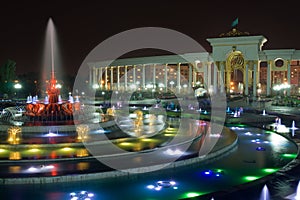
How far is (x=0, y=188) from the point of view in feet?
25.0

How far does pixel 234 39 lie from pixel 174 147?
3392cm

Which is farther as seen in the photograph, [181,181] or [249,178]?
[249,178]

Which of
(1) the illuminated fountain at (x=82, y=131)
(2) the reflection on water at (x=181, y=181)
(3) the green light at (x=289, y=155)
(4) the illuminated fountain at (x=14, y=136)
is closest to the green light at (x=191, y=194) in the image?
(2) the reflection on water at (x=181, y=181)

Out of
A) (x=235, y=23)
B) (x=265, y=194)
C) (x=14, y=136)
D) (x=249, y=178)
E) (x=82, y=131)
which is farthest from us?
(x=235, y=23)

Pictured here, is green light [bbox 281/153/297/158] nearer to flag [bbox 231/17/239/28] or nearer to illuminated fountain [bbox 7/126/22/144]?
illuminated fountain [bbox 7/126/22/144]

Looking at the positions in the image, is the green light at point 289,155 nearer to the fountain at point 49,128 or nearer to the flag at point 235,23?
the fountain at point 49,128

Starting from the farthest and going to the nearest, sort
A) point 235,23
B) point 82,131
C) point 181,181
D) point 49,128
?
point 235,23 → point 49,128 → point 82,131 → point 181,181

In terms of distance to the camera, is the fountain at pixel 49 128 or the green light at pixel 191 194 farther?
the fountain at pixel 49 128

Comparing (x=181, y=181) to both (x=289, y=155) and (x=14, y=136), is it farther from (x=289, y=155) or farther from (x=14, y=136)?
(x=14, y=136)

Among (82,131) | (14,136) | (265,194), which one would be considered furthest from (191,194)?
(14,136)

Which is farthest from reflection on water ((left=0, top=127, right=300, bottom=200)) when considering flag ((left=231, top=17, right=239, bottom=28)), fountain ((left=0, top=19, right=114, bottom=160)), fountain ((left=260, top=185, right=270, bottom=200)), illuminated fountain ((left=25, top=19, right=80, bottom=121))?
flag ((left=231, top=17, right=239, bottom=28))

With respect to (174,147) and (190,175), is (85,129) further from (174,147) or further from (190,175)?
(190,175)

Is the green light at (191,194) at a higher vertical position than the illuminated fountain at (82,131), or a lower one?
lower

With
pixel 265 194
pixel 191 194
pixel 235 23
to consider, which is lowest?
pixel 191 194
